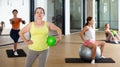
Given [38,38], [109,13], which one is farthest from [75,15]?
[38,38]

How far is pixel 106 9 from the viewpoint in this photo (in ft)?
66.1

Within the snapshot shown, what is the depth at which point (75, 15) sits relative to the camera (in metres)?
17.1

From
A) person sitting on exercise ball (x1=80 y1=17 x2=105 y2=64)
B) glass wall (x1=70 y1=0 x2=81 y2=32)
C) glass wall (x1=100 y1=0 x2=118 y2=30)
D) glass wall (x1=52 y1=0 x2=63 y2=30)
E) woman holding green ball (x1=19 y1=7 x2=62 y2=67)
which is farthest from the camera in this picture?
glass wall (x1=100 y1=0 x2=118 y2=30)

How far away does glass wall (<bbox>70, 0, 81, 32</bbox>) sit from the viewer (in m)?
16.5

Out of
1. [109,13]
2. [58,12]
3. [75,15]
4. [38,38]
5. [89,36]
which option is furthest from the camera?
[109,13]

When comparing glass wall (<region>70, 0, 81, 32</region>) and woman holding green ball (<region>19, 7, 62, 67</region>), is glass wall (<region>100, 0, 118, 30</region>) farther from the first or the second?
woman holding green ball (<region>19, 7, 62, 67</region>)

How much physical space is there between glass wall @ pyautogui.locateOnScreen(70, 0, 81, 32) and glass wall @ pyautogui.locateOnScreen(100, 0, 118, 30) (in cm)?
315

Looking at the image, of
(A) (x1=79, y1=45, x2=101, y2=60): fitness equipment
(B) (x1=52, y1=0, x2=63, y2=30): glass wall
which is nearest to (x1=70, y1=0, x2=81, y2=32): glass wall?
(B) (x1=52, y1=0, x2=63, y2=30): glass wall

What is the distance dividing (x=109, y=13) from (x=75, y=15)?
3943mm

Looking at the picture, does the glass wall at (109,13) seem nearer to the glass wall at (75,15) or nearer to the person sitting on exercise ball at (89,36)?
the glass wall at (75,15)

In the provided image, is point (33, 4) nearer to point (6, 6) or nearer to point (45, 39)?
point (6, 6)

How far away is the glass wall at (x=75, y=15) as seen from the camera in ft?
54.2

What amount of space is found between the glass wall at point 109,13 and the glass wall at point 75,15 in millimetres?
3155

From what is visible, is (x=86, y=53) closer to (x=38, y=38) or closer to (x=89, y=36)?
(x=89, y=36)
